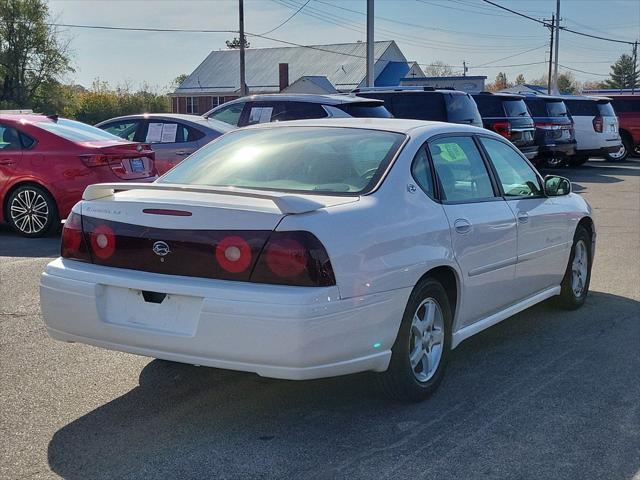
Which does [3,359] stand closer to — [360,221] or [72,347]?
[72,347]

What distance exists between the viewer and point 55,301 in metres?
4.39

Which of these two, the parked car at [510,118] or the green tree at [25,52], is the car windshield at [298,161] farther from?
the green tree at [25,52]

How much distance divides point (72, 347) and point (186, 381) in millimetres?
1026

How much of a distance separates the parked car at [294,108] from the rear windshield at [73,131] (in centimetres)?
277

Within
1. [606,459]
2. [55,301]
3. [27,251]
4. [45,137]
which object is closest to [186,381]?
[55,301]

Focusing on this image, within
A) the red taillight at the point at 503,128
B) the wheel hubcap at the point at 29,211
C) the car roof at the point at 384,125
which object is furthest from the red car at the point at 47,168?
the red taillight at the point at 503,128

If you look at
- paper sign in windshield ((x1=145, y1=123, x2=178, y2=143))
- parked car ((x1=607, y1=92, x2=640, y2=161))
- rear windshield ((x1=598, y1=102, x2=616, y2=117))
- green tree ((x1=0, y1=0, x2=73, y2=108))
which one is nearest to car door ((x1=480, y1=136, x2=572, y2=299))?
paper sign in windshield ((x1=145, y1=123, x2=178, y2=143))

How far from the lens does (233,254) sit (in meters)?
4.00

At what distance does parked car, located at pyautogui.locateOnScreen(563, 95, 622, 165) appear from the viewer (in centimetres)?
2359

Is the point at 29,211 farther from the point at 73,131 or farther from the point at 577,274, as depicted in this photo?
the point at 577,274

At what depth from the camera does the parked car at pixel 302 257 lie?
3920 millimetres

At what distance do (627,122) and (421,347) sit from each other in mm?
24823

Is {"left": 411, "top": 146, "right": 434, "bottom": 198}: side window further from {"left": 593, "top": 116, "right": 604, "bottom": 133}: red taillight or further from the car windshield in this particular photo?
{"left": 593, "top": 116, "right": 604, "bottom": 133}: red taillight

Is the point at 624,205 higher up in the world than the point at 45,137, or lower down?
lower down
